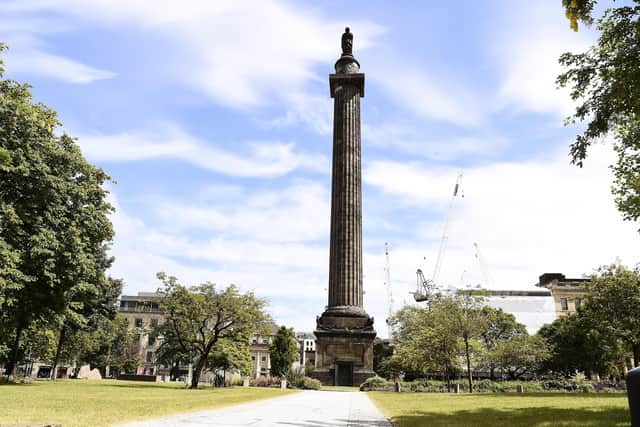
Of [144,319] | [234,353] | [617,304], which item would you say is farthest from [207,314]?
[144,319]

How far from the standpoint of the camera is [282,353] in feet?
246

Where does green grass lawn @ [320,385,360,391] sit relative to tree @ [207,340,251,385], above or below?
below

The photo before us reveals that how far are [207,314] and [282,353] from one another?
38773mm

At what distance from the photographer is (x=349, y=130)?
57.3m

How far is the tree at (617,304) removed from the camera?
38.5 m

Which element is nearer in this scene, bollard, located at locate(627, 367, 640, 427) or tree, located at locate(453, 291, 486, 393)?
bollard, located at locate(627, 367, 640, 427)

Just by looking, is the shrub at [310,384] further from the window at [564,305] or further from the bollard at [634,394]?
the window at [564,305]

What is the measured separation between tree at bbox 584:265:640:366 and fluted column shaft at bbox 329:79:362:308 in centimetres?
2317

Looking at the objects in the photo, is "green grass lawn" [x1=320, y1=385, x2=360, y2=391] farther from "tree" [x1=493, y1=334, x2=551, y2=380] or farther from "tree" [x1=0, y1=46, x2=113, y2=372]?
"tree" [x1=493, y1=334, x2=551, y2=380]

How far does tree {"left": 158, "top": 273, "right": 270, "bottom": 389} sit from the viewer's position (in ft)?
128

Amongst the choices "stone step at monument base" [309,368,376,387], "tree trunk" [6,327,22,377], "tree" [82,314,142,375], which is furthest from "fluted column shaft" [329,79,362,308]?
"tree" [82,314,142,375]

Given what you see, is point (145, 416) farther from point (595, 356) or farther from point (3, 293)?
point (595, 356)

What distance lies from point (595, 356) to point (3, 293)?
70855 millimetres

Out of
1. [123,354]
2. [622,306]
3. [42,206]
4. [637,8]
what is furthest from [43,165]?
[123,354]
